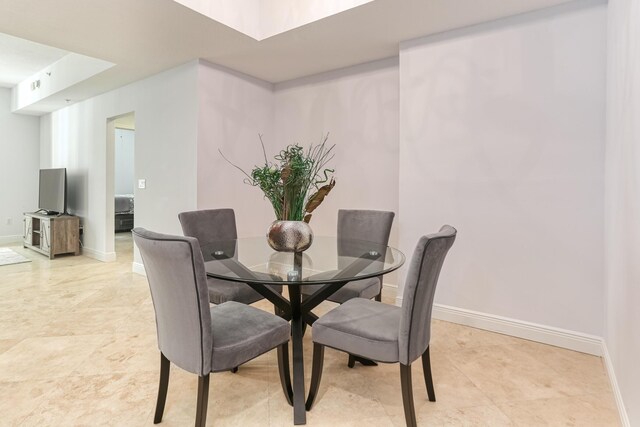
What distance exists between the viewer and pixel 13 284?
391cm

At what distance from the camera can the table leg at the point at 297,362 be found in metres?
1.68

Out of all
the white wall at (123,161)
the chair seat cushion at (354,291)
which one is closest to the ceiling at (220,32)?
the chair seat cushion at (354,291)

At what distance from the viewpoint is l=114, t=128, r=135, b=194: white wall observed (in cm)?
824

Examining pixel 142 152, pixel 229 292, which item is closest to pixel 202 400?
pixel 229 292

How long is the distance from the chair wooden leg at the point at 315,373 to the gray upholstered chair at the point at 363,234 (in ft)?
1.97

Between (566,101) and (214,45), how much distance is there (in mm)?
2912

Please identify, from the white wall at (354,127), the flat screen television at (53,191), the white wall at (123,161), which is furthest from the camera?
the white wall at (123,161)

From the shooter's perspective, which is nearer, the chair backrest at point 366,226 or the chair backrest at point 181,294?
the chair backrest at point 181,294

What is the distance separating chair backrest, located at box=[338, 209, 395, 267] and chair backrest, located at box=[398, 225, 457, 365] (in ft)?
3.49

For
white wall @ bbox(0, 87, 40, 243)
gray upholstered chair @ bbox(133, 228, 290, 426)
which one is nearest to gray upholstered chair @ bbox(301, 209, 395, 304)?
gray upholstered chair @ bbox(133, 228, 290, 426)

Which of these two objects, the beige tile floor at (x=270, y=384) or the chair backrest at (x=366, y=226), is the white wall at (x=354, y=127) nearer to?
the chair backrest at (x=366, y=226)

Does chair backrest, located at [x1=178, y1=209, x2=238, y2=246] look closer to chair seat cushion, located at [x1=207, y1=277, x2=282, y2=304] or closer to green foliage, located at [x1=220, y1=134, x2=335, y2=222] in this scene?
chair seat cushion, located at [x1=207, y1=277, x2=282, y2=304]

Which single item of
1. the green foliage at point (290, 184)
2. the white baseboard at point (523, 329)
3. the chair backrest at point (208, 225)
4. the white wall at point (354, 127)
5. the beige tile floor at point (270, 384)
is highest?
the white wall at point (354, 127)

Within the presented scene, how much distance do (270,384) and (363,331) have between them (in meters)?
0.75
